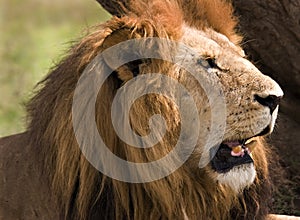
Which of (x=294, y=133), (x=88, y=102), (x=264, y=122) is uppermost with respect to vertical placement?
(x=88, y=102)

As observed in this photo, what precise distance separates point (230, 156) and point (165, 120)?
334 millimetres

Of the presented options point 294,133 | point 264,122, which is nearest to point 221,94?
point 264,122

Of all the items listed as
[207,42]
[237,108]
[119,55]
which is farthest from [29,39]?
[237,108]

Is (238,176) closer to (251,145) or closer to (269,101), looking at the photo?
(251,145)

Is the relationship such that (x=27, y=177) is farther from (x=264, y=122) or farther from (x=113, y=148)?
(x=264, y=122)

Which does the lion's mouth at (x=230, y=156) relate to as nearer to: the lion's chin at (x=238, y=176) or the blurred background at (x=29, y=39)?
the lion's chin at (x=238, y=176)

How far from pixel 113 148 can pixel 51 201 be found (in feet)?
1.77

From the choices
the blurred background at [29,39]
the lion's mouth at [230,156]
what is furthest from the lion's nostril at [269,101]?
the blurred background at [29,39]

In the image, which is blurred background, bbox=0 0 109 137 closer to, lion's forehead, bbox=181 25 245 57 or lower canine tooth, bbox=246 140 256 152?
lion's forehead, bbox=181 25 245 57

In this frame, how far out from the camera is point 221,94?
3904mm

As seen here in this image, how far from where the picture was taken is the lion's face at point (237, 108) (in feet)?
12.5

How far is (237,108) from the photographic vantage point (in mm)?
3861

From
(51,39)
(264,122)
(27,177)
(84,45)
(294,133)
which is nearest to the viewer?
(264,122)

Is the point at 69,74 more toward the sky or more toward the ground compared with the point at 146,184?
more toward the sky
